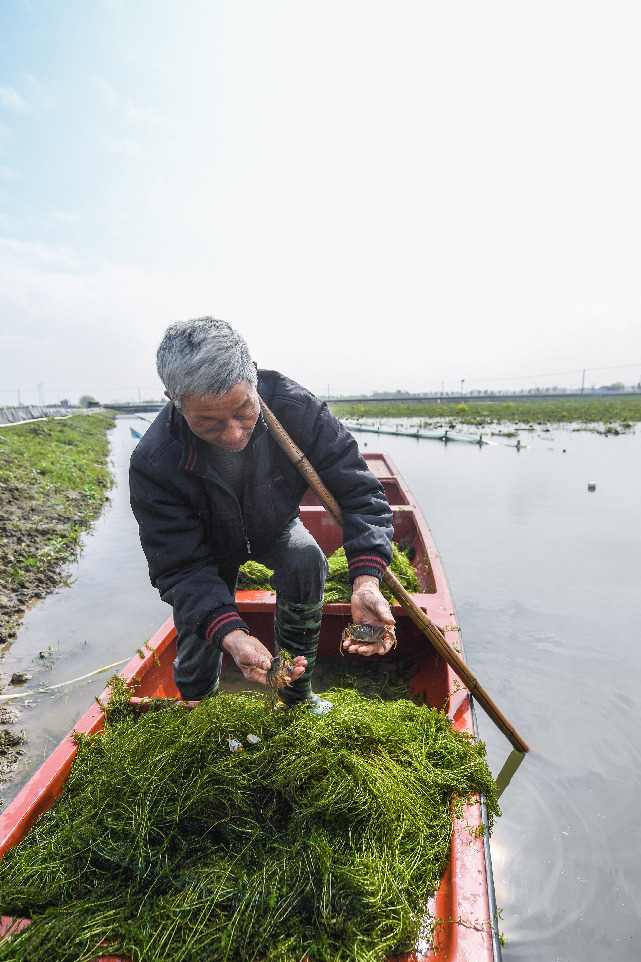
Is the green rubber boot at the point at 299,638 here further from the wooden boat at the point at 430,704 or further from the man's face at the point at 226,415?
the man's face at the point at 226,415

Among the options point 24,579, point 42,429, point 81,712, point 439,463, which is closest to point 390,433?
point 439,463

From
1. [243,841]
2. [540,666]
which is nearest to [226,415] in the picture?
[243,841]

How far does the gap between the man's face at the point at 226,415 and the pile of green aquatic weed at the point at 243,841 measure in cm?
108

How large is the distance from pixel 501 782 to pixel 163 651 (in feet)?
7.25

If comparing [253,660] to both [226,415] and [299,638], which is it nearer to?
[299,638]

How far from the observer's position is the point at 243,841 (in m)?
1.55

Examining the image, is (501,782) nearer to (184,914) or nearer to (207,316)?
(184,914)

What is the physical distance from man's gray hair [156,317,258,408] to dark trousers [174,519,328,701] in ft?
2.90

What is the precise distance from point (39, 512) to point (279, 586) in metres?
7.82

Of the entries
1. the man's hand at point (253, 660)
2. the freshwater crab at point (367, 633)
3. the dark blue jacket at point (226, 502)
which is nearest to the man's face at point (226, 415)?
the dark blue jacket at point (226, 502)

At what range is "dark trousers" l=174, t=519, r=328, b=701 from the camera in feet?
7.55

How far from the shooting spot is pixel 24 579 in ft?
19.4

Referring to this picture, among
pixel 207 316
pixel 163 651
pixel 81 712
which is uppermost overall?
pixel 207 316

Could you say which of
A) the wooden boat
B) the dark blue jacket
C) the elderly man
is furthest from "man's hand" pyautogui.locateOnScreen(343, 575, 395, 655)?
the wooden boat
